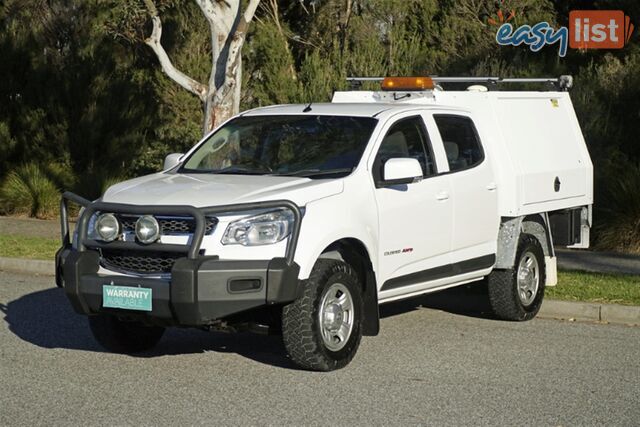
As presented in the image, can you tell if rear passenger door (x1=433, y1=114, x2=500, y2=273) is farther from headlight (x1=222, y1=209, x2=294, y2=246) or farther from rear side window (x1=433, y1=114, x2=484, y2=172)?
headlight (x1=222, y1=209, x2=294, y2=246)

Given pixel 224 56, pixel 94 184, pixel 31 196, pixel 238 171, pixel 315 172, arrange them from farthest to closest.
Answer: pixel 94 184
pixel 31 196
pixel 224 56
pixel 238 171
pixel 315 172

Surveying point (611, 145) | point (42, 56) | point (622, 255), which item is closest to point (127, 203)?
point (622, 255)

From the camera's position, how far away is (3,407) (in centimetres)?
739

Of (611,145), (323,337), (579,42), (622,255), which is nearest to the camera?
(323,337)

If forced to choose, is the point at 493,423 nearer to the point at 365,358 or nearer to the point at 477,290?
the point at 365,358

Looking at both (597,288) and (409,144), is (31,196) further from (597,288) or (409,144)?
(409,144)

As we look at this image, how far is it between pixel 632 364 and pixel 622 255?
6.94m

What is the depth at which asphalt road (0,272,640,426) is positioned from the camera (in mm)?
7238

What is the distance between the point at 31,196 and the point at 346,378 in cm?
1337

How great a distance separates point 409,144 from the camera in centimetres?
970

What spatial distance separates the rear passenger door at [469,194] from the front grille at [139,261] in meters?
2.73

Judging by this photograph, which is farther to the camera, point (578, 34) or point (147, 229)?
point (578, 34)

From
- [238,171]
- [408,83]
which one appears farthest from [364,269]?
[408,83]

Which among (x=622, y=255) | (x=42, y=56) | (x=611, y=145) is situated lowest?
(x=622, y=255)
